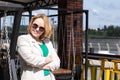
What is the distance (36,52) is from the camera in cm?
412

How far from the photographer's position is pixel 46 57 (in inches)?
165

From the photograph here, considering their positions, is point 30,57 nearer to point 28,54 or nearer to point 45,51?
point 28,54

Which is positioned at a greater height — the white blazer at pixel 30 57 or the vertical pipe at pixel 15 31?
the vertical pipe at pixel 15 31

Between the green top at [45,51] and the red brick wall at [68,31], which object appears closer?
the green top at [45,51]

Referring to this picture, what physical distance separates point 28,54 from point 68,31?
16.2ft

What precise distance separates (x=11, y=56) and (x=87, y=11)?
3.88 metres

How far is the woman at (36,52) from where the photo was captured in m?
4.09

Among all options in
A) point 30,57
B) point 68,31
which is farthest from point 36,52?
point 68,31

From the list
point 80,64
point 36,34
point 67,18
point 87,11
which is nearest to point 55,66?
point 36,34

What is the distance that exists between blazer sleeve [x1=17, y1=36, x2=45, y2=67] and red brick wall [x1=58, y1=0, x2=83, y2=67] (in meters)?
4.64

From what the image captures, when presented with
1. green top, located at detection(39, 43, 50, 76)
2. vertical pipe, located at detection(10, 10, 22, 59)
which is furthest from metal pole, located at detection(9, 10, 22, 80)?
green top, located at detection(39, 43, 50, 76)

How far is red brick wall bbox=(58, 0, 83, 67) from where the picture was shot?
8.95m

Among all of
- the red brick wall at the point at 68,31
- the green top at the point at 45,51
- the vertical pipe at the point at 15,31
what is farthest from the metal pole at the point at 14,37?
the red brick wall at the point at 68,31

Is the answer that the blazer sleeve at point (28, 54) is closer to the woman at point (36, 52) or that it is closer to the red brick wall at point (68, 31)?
the woman at point (36, 52)
